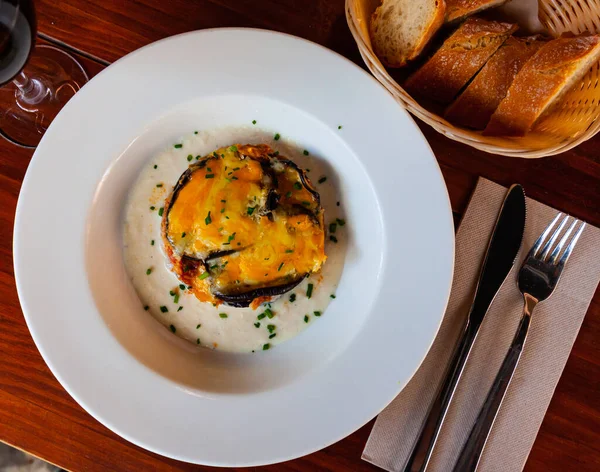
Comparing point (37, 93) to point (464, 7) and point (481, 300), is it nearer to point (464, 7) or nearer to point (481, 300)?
point (464, 7)

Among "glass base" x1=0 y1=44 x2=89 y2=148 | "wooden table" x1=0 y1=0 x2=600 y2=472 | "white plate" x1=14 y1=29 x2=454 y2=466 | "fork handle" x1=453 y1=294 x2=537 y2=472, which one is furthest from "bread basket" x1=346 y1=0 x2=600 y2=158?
"glass base" x1=0 y1=44 x2=89 y2=148

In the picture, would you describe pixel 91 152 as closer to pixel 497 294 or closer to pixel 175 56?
pixel 175 56

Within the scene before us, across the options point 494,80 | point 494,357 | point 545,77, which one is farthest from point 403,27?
point 494,357

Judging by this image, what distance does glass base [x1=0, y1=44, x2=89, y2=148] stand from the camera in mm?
1511

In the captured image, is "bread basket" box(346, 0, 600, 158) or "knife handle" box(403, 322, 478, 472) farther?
"knife handle" box(403, 322, 478, 472)

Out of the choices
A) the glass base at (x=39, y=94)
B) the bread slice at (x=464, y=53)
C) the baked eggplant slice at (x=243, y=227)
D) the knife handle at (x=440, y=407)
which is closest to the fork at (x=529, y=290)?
the knife handle at (x=440, y=407)

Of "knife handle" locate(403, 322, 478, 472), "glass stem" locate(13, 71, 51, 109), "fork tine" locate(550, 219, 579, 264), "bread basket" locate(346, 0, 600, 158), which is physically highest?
"bread basket" locate(346, 0, 600, 158)

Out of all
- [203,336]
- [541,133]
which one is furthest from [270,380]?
[541,133]

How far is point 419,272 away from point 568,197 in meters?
0.63

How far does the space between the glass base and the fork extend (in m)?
1.55

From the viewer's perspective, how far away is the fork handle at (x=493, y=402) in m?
1.50

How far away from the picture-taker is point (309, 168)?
5.00 ft

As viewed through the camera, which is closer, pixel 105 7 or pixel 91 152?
pixel 91 152

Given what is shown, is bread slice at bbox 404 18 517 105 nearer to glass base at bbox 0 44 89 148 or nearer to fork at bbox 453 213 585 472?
fork at bbox 453 213 585 472
